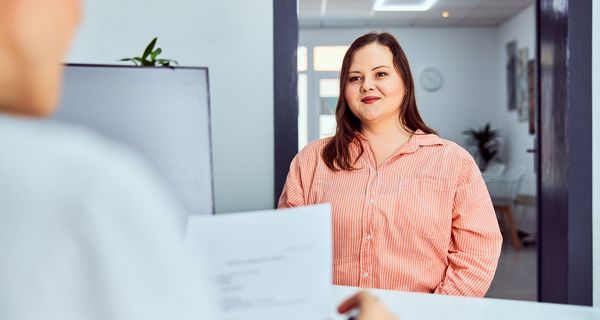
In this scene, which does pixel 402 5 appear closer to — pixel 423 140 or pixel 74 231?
pixel 423 140

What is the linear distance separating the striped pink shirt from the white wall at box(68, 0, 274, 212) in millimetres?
965

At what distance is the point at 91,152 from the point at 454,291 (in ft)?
5.19

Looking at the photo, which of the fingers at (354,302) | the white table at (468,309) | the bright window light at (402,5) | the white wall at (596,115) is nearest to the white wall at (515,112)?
the bright window light at (402,5)

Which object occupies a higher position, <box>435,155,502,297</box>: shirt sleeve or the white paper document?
the white paper document

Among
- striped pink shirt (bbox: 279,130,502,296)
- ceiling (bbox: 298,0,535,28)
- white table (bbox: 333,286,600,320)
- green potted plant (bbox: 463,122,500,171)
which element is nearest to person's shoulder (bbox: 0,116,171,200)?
white table (bbox: 333,286,600,320)

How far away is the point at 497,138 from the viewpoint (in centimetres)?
Answer: 1002

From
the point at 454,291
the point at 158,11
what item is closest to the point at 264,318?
the point at 454,291

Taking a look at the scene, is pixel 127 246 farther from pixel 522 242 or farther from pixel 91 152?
pixel 522 242

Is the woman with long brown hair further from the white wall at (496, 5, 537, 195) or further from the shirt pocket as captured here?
the white wall at (496, 5, 537, 195)

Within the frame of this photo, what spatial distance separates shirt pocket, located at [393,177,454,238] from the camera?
1.86 meters

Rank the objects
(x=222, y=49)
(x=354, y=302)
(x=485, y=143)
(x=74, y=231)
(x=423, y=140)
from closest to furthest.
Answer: (x=74, y=231) < (x=354, y=302) < (x=423, y=140) < (x=222, y=49) < (x=485, y=143)

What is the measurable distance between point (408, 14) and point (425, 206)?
788 cm

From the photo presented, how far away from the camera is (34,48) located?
1.29 ft

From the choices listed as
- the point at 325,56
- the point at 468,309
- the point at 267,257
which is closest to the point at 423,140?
the point at 468,309
